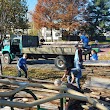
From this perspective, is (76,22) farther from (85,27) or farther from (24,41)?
(24,41)

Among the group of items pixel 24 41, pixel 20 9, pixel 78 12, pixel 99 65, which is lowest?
pixel 99 65

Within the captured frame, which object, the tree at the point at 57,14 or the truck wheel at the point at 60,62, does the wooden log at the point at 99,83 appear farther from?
the tree at the point at 57,14

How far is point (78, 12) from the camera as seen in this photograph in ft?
192

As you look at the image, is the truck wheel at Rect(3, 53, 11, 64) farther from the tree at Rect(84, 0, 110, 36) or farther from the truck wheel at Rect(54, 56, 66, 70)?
the tree at Rect(84, 0, 110, 36)

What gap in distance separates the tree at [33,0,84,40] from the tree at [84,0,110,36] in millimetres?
8354

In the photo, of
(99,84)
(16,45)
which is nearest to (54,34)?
(16,45)

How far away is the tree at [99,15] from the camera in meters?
65.8

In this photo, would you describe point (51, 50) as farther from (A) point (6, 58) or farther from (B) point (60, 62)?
(A) point (6, 58)

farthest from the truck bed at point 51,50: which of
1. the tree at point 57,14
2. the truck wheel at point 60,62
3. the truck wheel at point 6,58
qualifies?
the tree at point 57,14

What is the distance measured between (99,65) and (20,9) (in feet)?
24.6

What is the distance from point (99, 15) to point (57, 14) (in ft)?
49.1

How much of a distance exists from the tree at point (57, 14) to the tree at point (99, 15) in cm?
835

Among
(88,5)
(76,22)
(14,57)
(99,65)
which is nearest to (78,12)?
(76,22)

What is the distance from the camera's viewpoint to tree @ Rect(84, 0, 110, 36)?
216 feet
